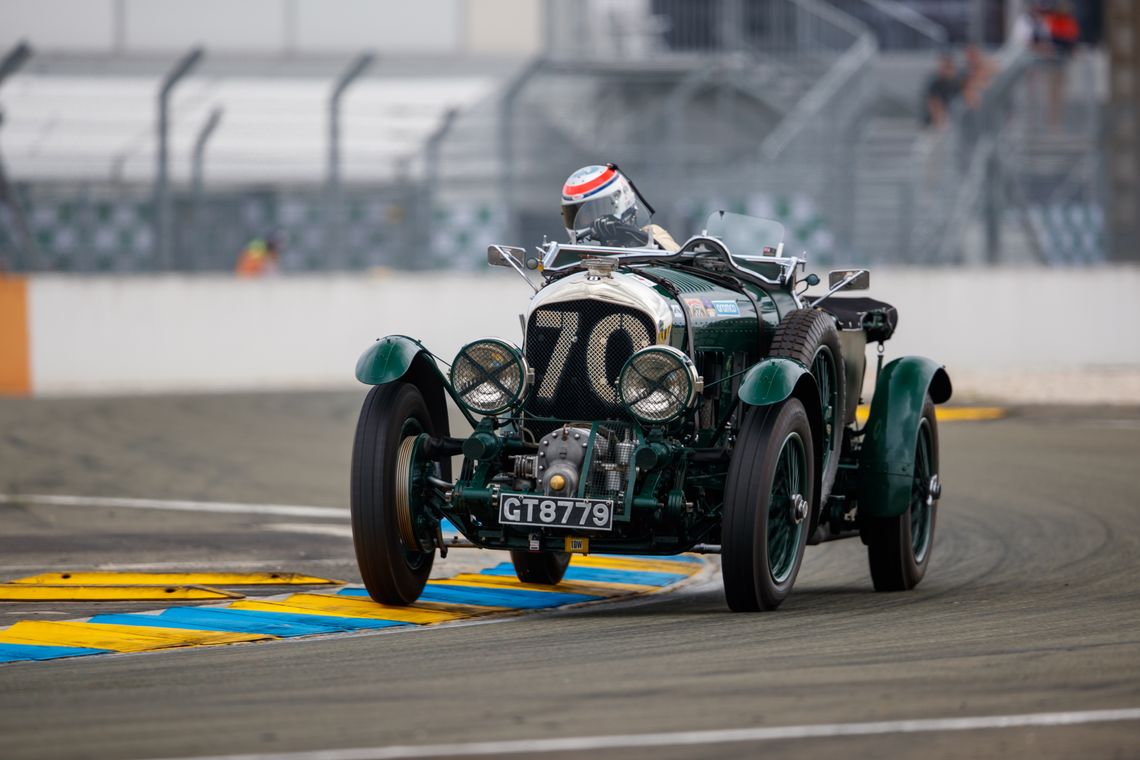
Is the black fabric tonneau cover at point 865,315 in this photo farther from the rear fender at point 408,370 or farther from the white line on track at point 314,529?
the white line on track at point 314,529

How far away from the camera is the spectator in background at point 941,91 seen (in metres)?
25.2

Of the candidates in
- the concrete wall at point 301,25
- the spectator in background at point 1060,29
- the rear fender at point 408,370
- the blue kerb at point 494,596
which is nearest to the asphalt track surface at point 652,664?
the blue kerb at point 494,596

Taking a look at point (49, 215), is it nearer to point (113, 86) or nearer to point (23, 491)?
point (23, 491)

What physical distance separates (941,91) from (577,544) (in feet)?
62.8

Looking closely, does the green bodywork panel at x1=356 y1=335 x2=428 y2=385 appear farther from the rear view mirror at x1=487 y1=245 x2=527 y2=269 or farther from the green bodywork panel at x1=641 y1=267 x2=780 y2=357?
the green bodywork panel at x1=641 y1=267 x2=780 y2=357

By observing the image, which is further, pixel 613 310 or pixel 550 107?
pixel 550 107

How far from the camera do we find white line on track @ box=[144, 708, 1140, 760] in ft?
16.5

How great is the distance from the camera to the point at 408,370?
809cm

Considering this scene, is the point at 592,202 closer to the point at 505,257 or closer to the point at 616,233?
the point at 616,233

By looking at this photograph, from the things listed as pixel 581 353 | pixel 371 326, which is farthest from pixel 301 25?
pixel 581 353

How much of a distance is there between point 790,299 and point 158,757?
4.77 meters

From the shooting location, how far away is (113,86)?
32.6 meters

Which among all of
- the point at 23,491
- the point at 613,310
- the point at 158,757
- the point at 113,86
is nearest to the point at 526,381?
the point at 613,310

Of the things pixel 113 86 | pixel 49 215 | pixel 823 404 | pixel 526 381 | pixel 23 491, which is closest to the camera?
pixel 526 381
